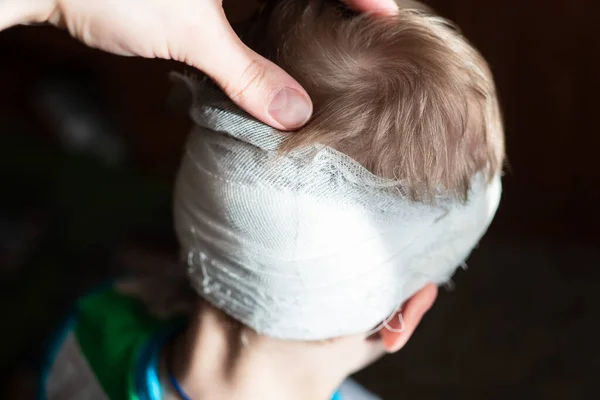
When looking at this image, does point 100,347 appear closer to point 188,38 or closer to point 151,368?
point 151,368

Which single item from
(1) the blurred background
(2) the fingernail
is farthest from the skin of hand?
(1) the blurred background

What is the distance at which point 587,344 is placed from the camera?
4.50 ft

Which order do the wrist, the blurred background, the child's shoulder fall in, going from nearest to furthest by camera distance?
the wrist, the child's shoulder, the blurred background

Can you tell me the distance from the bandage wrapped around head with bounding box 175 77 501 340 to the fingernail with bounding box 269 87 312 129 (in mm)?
15

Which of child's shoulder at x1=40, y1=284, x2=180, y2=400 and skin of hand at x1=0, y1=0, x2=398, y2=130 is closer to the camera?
skin of hand at x1=0, y1=0, x2=398, y2=130

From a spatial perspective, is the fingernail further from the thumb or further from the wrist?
the wrist

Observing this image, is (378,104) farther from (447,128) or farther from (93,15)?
(93,15)

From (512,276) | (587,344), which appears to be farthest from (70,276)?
(587,344)

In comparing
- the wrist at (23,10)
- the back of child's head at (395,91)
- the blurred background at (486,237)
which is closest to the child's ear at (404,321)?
the back of child's head at (395,91)

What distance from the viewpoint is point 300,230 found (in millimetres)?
646

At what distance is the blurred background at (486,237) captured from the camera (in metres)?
1.33

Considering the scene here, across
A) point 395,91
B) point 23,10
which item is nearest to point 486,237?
point 395,91

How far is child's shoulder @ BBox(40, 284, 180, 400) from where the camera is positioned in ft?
2.93

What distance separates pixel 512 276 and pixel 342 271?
2.98 feet
